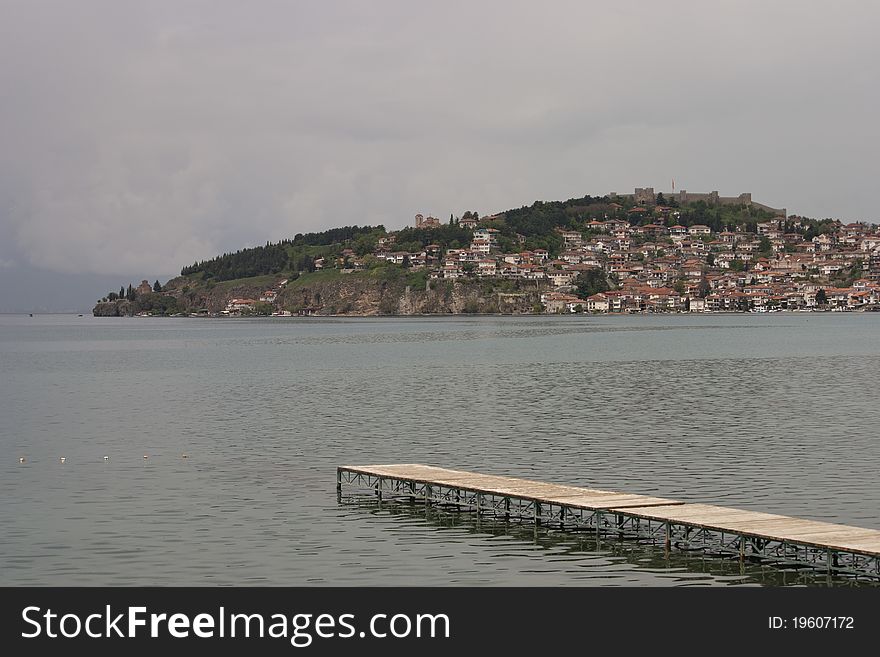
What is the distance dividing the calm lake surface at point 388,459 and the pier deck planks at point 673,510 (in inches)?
38.9

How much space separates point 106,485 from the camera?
43188 millimetres

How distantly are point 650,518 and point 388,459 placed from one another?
1872 centimetres

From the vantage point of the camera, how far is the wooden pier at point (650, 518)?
28.9 metres

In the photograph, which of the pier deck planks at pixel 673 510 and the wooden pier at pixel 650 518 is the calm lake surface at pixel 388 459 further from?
the pier deck planks at pixel 673 510

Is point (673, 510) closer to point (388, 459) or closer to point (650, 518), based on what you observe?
point (650, 518)

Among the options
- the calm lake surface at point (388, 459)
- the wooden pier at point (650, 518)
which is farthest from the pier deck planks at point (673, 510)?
the calm lake surface at point (388, 459)

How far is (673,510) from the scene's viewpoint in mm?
32656

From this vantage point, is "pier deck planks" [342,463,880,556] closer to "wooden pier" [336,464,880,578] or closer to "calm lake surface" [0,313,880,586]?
"wooden pier" [336,464,880,578]

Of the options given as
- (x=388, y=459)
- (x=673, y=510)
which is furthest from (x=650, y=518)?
(x=388, y=459)

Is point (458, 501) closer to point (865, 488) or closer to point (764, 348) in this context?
point (865, 488)

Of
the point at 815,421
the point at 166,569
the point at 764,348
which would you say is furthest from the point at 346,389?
the point at 764,348

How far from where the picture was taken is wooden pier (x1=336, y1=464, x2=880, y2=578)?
2888 centimetres
